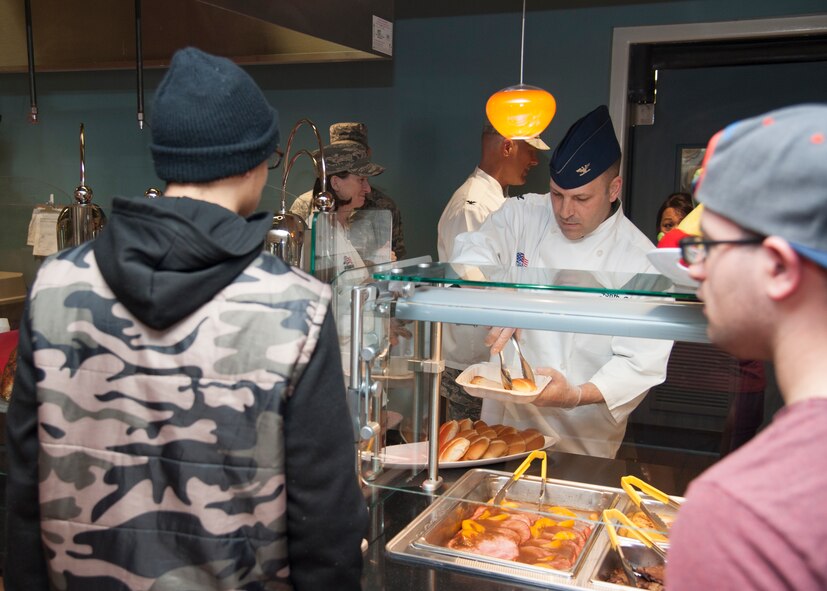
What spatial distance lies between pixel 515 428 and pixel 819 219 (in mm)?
939

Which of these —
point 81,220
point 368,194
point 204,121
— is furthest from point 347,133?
point 204,121

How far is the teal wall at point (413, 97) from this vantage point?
142 inches

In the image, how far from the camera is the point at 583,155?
2.26 m

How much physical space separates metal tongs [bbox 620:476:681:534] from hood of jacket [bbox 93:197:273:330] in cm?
77

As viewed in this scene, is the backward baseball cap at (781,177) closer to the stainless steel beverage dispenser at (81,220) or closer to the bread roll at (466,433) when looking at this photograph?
the bread roll at (466,433)

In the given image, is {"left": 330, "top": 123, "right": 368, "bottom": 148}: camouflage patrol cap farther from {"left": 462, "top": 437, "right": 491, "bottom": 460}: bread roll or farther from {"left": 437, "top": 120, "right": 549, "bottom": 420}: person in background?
{"left": 462, "top": 437, "right": 491, "bottom": 460}: bread roll

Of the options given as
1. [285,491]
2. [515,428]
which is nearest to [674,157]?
[515,428]

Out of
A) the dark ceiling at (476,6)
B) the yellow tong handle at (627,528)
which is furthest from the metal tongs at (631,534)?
the dark ceiling at (476,6)

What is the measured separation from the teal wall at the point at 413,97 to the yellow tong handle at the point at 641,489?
2122 mm

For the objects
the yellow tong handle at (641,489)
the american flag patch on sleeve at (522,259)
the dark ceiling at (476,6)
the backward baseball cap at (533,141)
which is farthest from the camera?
the dark ceiling at (476,6)

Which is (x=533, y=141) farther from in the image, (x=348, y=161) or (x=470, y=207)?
(x=348, y=161)

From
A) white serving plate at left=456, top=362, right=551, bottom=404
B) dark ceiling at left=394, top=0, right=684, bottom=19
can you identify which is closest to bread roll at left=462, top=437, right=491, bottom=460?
white serving plate at left=456, top=362, right=551, bottom=404

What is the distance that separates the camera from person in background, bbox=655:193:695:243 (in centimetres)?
311

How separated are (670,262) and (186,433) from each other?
67cm
